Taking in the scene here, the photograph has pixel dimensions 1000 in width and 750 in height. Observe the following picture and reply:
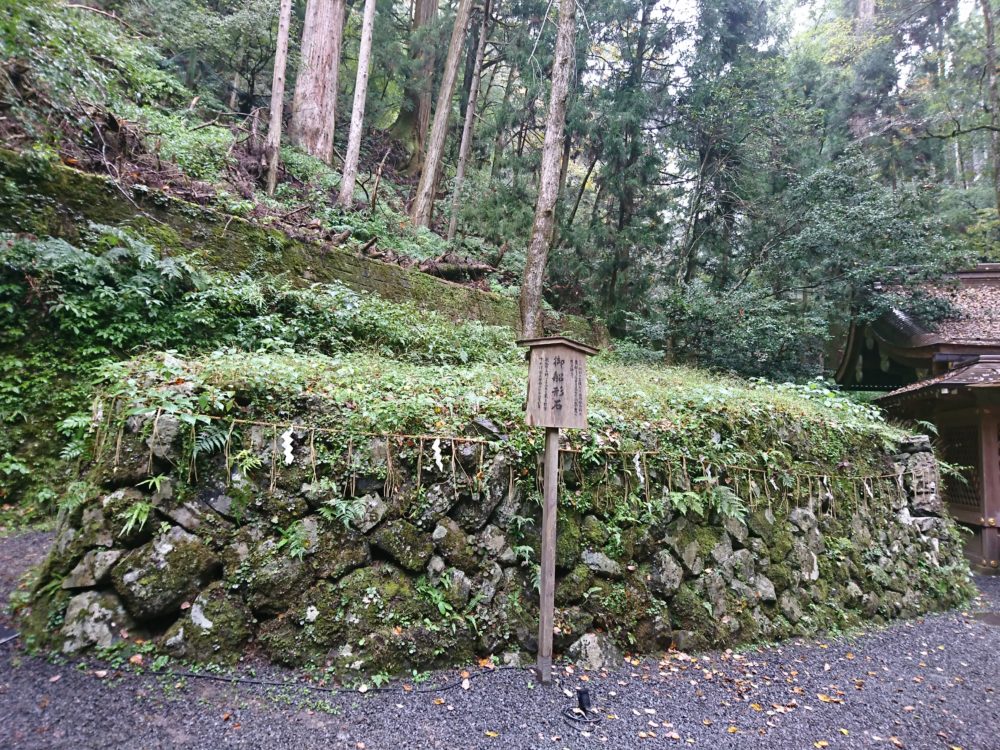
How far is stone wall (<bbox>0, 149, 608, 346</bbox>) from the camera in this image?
495cm

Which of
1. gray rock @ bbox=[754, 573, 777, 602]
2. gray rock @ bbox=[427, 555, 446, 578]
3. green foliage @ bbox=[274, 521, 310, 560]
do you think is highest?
green foliage @ bbox=[274, 521, 310, 560]

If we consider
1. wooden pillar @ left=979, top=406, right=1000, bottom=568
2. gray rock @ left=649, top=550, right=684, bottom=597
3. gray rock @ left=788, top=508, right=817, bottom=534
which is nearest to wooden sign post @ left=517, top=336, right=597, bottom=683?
gray rock @ left=649, top=550, right=684, bottom=597

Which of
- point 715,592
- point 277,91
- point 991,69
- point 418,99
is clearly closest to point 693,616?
point 715,592

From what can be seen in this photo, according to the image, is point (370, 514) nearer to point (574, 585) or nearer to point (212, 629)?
point (212, 629)

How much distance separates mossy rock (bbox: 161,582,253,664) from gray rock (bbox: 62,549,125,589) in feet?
1.74

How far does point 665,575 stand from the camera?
14.0 ft

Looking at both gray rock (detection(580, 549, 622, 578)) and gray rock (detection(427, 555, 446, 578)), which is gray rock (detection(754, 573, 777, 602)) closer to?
gray rock (detection(580, 549, 622, 578))

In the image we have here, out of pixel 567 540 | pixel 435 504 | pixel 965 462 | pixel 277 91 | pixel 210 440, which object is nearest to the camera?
pixel 210 440

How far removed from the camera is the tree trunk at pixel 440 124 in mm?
12133

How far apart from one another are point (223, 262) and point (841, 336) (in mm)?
15250

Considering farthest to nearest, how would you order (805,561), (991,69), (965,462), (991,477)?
(991,69) < (965,462) < (991,477) < (805,561)

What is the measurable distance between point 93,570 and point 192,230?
4.57 metres

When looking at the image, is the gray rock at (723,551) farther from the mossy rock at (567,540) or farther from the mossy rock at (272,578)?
the mossy rock at (272,578)

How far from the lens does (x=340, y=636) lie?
320 cm
